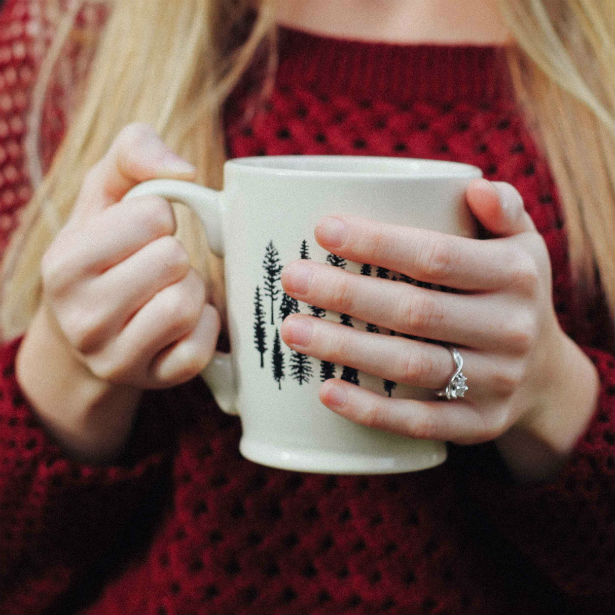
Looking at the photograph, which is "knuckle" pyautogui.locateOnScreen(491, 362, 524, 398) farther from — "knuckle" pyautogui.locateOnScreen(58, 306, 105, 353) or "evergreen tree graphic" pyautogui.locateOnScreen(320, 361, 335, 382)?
"knuckle" pyautogui.locateOnScreen(58, 306, 105, 353)

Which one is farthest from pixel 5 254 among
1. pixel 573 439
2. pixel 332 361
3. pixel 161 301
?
pixel 573 439

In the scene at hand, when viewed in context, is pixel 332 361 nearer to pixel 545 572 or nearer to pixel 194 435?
pixel 194 435

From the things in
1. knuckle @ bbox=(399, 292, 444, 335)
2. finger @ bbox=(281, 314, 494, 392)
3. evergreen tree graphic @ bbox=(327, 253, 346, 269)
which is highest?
evergreen tree graphic @ bbox=(327, 253, 346, 269)

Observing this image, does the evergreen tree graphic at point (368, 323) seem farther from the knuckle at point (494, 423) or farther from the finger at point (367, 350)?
the knuckle at point (494, 423)

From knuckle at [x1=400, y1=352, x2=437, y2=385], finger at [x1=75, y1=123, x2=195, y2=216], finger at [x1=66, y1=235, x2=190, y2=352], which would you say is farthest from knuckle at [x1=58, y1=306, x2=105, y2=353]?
knuckle at [x1=400, y1=352, x2=437, y2=385]

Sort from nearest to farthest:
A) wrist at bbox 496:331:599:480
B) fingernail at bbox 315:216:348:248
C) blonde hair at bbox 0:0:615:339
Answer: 1. fingernail at bbox 315:216:348:248
2. wrist at bbox 496:331:599:480
3. blonde hair at bbox 0:0:615:339

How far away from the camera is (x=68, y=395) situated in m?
0.61

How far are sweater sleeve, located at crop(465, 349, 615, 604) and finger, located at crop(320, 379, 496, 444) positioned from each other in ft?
0.54

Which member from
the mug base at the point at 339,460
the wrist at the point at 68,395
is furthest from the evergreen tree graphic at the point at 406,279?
the wrist at the point at 68,395

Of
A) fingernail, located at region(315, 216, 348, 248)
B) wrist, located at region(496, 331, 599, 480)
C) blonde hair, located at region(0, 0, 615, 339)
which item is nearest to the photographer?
fingernail, located at region(315, 216, 348, 248)

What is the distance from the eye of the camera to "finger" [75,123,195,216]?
1.71 feet

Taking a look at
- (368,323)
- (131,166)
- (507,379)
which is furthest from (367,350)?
(131,166)

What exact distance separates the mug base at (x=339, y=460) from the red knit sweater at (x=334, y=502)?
0.61ft

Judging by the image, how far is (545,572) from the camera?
691mm
